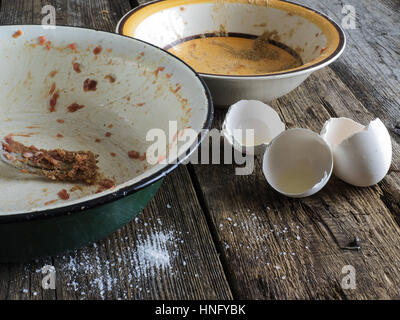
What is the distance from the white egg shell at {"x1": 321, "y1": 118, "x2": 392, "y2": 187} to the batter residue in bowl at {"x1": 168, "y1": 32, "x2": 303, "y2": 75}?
401 millimetres

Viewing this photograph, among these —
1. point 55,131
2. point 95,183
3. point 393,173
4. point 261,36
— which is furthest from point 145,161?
point 261,36

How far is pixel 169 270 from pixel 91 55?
1.66ft

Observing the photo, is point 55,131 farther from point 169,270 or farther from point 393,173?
point 393,173

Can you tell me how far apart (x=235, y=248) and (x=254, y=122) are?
0.33 m

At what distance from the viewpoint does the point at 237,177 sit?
0.92 meters


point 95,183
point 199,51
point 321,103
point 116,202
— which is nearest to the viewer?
point 116,202

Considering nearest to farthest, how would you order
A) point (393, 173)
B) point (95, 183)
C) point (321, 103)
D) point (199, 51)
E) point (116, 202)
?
point (116, 202) < point (95, 183) < point (393, 173) < point (321, 103) < point (199, 51)

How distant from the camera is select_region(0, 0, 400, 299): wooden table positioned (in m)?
0.70

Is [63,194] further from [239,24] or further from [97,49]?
[239,24]

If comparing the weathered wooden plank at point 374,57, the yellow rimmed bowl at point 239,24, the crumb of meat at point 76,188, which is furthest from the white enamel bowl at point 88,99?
the weathered wooden plank at point 374,57

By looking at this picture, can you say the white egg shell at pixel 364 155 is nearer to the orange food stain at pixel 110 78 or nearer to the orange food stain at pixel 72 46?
the orange food stain at pixel 110 78

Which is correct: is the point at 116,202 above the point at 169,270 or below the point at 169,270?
above

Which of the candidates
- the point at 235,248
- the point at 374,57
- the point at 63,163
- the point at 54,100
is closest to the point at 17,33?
the point at 54,100

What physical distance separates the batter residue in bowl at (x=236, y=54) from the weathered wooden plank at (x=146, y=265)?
1.60 feet
